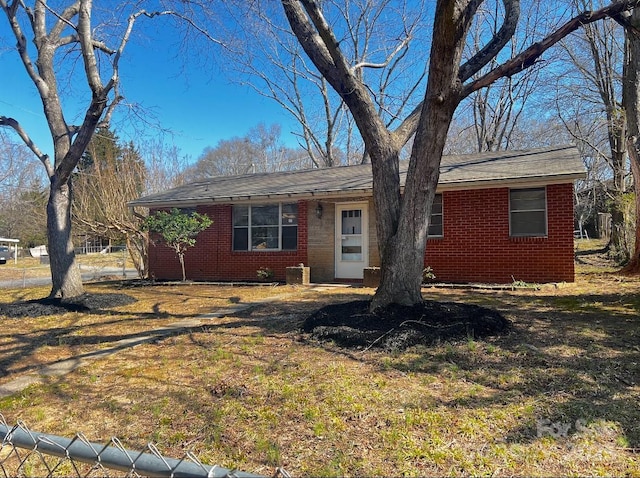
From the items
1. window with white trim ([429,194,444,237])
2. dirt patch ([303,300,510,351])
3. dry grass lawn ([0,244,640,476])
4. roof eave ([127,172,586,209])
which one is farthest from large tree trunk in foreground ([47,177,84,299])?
window with white trim ([429,194,444,237])

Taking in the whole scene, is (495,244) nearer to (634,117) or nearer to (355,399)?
(634,117)

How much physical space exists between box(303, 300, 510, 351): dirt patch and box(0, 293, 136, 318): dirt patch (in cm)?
488

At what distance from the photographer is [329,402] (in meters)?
3.32

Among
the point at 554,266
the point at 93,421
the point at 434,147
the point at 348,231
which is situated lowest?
the point at 93,421

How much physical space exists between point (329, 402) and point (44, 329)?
214 inches

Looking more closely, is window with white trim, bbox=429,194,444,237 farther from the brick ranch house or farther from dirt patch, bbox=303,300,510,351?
dirt patch, bbox=303,300,510,351

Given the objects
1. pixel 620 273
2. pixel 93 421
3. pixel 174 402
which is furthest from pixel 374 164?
pixel 620 273

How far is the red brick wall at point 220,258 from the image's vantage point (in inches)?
503

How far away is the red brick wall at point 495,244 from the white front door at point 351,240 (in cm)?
193

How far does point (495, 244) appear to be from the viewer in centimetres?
1066

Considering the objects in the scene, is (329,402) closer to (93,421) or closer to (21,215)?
(93,421)

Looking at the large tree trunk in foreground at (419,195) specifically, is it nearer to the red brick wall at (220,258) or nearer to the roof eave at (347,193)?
the roof eave at (347,193)

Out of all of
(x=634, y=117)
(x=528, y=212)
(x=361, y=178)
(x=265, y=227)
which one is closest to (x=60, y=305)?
(x=265, y=227)

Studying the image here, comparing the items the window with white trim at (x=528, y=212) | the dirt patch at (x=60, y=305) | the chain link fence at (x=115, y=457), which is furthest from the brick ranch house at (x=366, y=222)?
the chain link fence at (x=115, y=457)
